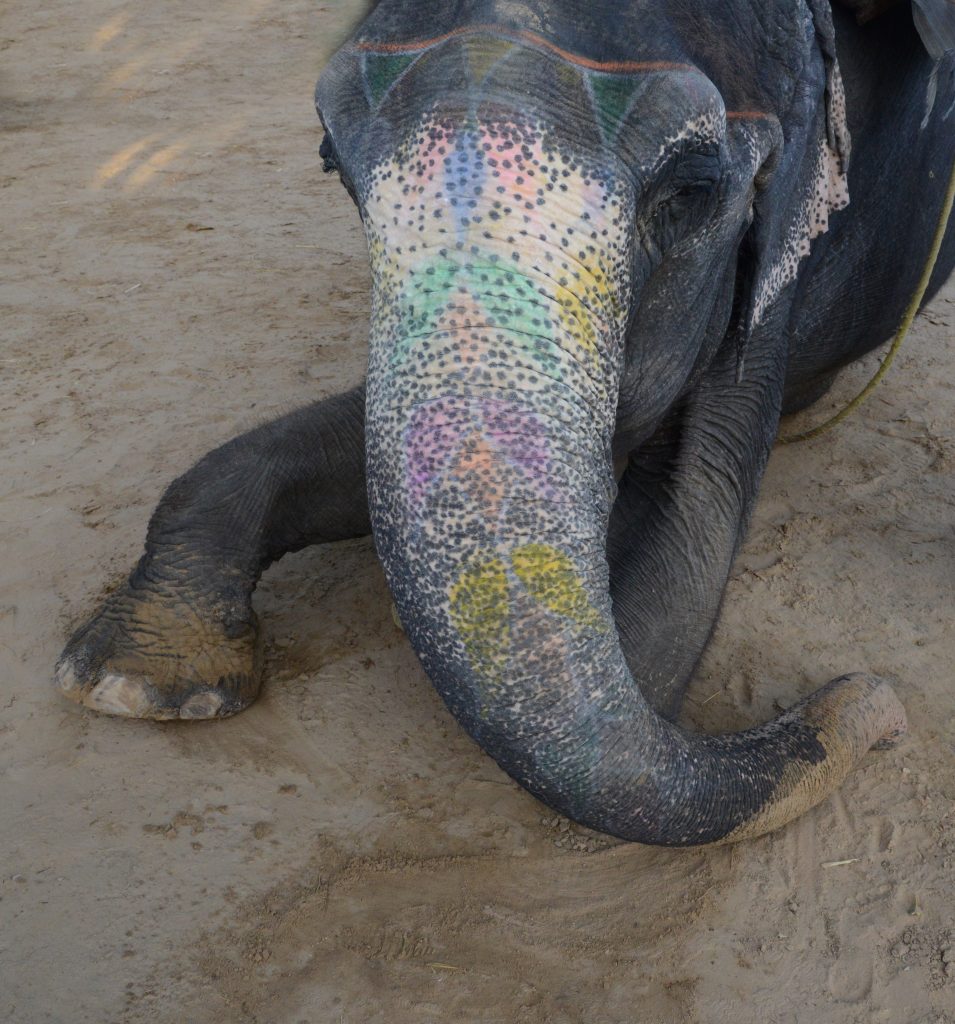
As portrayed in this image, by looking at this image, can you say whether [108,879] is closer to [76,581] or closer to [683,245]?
[76,581]

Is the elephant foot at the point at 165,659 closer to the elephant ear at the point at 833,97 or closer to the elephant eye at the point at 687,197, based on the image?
the elephant eye at the point at 687,197

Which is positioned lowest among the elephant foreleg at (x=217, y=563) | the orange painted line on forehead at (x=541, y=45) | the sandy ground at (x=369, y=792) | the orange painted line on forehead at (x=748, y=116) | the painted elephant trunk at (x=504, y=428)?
the sandy ground at (x=369, y=792)

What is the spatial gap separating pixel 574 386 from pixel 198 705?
123cm

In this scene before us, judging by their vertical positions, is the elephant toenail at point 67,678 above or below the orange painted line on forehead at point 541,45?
below

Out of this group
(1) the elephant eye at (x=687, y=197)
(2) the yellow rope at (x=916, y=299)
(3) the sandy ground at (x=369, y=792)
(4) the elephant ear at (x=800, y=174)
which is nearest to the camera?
(1) the elephant eye at (x=687, y=197)

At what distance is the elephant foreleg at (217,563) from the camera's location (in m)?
2.46

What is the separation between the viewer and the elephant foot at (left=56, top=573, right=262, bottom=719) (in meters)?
2.45

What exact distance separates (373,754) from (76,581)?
942 millimetres

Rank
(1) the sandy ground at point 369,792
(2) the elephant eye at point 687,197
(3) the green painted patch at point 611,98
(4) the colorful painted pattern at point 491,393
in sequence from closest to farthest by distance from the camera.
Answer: (4) the colorful painted pattern at point 491,393
(3) the green painted patch at point 611,98
(2) the elephant eye at point 687,197
(1) the sandy ground at point 369,792

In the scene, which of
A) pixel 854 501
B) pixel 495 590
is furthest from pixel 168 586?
pixel 854 501

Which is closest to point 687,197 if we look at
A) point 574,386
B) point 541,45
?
point 541,45

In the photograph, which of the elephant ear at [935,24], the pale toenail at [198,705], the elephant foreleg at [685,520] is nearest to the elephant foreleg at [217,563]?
the pale toenail at [198,705]

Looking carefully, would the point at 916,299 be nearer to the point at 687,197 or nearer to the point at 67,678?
the point at 687,197

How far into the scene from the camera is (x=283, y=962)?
198 centimetres
